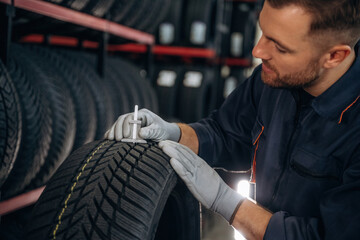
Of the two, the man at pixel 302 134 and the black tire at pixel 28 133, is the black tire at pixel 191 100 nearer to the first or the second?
the black tire at pixel 28 133

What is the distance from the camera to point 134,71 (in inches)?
143

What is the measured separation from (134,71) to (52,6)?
5.11 feet

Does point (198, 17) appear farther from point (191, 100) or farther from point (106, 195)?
point (106, 195)

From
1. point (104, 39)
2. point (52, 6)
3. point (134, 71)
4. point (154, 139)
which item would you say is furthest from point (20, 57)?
point (134, 71)

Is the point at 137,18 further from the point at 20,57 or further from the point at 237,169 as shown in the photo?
the point at 237,169

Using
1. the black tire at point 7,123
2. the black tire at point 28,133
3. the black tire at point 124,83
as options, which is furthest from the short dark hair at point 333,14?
the black tire at point 124,83

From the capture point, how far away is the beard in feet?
4.81

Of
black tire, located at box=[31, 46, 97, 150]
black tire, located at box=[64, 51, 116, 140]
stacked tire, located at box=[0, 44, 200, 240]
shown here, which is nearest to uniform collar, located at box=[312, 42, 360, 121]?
stacked tire, located at box=[0, 44, 200, 240]

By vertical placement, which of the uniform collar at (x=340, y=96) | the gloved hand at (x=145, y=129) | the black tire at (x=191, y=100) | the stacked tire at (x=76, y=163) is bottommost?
the black tire at (x=191, y=100)

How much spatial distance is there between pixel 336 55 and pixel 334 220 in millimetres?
597

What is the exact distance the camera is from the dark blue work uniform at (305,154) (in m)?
1.22

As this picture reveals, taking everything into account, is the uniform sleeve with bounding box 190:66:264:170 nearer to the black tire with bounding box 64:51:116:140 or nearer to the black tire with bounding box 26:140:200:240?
the black tire with bounding box 26:140:200:240

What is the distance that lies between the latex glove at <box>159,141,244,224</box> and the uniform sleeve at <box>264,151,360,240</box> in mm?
191

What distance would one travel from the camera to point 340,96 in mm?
1406
